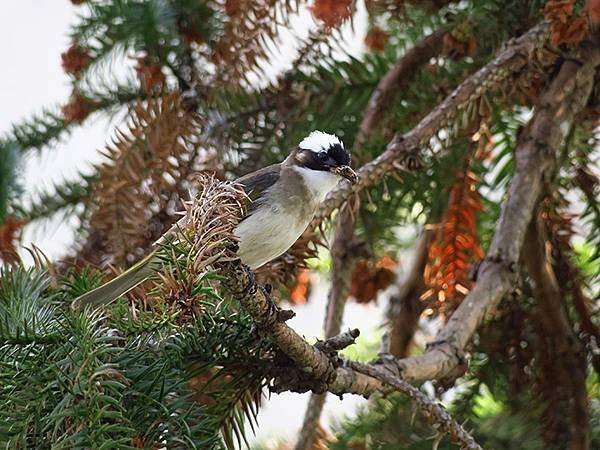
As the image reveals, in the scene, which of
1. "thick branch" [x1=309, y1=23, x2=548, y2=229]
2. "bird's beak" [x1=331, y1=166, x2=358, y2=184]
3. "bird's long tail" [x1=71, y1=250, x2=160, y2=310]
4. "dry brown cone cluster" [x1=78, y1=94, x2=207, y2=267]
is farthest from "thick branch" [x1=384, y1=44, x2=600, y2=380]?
"dry brown cone cluster" [x1=78, y1=94, x2=207, y2=267]

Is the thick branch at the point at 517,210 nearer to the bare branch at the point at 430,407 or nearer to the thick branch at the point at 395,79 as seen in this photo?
the bare branch at the point at 430,407

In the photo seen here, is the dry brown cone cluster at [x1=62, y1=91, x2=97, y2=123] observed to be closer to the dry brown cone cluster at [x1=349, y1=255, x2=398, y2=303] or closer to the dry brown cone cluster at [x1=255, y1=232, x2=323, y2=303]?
the dry brown cone cluster at [x1=255, y1=232, x2=323, y2=303]

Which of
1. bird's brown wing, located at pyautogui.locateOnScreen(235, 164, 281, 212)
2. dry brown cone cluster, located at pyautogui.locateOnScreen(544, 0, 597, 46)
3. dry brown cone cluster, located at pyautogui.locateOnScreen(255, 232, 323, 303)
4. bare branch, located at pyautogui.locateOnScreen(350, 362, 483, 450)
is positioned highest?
dry brown cone cluster, located at pyautogui.locateOnScreen(544, 0, 597, 46)

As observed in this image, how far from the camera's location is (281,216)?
1.98m

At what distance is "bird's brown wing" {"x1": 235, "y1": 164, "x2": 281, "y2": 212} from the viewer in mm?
2006

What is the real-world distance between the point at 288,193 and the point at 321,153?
109 mm

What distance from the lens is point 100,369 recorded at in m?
1.10

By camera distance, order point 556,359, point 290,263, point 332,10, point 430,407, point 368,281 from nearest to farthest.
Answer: point 430,407, point 332,10, point 290,263, point 556,359, point 368,281

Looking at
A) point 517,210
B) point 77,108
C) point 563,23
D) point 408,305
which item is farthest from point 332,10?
point 408,305

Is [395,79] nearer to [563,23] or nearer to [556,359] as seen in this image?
[563,23]

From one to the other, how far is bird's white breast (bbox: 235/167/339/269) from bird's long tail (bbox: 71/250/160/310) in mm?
232

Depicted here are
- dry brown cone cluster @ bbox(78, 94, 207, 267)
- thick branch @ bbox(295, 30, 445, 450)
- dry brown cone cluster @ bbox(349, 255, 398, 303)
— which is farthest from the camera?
dry brown cone cluster @ bbox(349, 255, 398, 303)

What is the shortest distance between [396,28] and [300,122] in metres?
0.54

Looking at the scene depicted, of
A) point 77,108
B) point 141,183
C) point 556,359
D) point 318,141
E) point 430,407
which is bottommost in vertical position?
point 430,407
